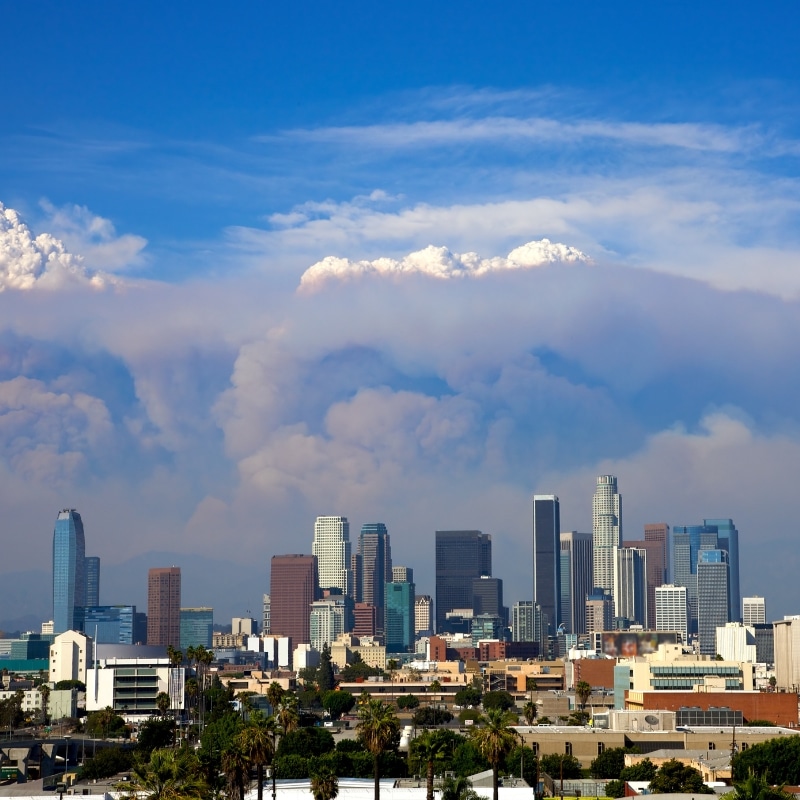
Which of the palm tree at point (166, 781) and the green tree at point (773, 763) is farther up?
the palm tree at point (166, 781)

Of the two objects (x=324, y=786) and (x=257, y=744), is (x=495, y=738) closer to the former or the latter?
(x=257, y=744)

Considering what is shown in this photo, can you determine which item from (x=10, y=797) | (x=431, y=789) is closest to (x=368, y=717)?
(x=431, y=789)

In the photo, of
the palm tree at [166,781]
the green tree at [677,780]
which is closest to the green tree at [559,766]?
the green tree at [677,780]

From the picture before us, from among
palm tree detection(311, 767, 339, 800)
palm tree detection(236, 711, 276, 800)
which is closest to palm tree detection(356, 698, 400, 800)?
palm tree detection(311, 767, 339, 800)

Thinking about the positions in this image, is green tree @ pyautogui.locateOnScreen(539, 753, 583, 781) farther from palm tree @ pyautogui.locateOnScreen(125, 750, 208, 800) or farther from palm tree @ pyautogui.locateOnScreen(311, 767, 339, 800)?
palm tree @ pyautogui.locateOnScreen(125, 750, 208, 800)

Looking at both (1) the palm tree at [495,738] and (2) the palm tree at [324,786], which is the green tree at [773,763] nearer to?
(1) the palm tree at [495,738]

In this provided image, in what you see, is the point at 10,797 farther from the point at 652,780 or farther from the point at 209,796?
the point at 652,780

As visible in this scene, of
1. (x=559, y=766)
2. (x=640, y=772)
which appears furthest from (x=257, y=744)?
(x=559, y=766)

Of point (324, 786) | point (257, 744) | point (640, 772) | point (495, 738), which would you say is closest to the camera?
A: point (495, 738)
